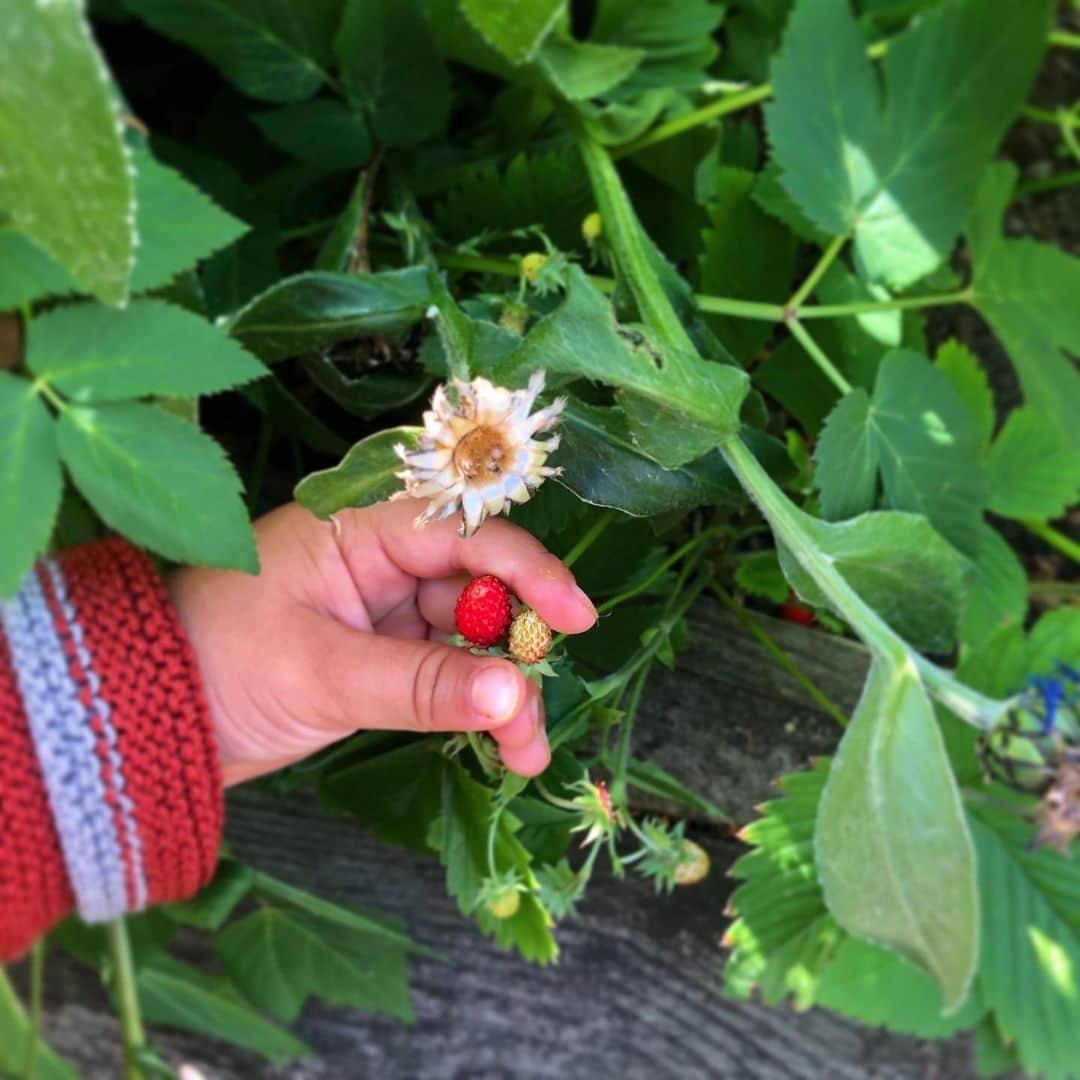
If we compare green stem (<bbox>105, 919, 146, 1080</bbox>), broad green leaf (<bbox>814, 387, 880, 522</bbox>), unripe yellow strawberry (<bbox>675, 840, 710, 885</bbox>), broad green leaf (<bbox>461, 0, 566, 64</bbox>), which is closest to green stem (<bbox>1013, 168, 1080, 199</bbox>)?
broad green leaf (<bbox>814, 387, 880, 522</bbox>)

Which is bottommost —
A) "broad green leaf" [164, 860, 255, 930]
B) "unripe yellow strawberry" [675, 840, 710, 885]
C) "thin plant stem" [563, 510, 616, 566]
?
"broad green leaf" [164, 860, 255, 930]

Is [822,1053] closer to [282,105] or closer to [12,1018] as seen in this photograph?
[12,1018]

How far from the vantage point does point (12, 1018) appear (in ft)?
3.03

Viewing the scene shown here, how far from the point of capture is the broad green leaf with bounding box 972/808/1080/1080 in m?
0.72

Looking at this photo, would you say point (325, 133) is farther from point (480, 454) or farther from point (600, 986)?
point (600, 986)

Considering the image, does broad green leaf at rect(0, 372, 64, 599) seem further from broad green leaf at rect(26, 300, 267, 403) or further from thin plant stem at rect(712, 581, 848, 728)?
thin plant stem at rect(712, 581, 848, 728)

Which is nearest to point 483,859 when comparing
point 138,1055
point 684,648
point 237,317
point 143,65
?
point 684,648

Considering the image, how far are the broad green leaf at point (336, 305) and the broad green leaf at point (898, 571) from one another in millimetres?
256

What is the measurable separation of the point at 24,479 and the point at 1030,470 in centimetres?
64

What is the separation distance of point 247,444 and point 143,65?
0.34 metres

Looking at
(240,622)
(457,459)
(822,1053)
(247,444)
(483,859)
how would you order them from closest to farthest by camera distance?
(457,459), (483,859), (240,622), (247,444), (822,1053)

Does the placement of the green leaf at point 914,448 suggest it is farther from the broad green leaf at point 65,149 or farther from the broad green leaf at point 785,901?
the broad green leaf at point 65,149

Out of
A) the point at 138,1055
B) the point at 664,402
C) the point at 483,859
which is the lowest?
the point at 138,1055

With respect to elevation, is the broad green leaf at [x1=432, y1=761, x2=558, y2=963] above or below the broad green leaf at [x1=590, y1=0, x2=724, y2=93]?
below
